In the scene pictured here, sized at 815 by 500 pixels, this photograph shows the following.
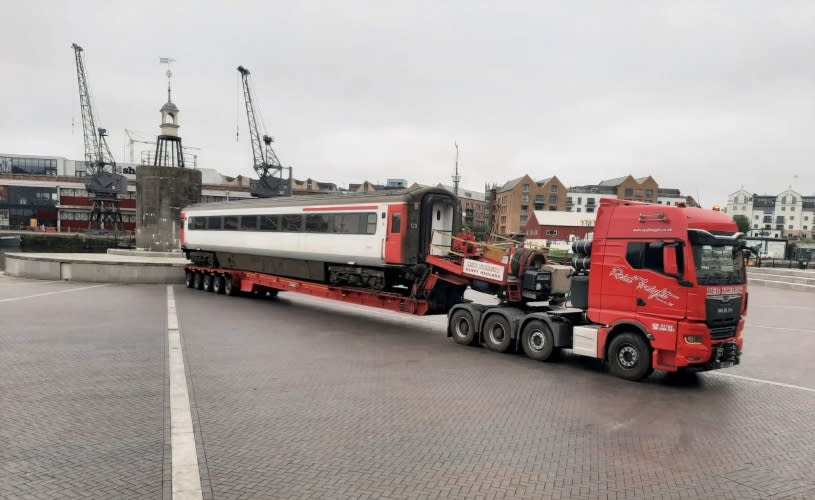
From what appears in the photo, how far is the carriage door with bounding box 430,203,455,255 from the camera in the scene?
14234 millimetres

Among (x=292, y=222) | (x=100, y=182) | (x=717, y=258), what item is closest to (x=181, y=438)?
(x=717, y=258)

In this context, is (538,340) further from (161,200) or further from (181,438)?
(161,200)

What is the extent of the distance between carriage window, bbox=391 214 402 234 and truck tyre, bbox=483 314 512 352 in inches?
136

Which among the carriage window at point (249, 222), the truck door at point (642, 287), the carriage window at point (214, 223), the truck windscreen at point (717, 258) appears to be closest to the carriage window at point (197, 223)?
the carriage window at point (214, 223)

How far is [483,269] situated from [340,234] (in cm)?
518

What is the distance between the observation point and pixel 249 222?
2038cm

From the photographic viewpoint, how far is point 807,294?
28672 millimetres

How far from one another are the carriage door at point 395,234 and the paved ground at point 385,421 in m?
2.25

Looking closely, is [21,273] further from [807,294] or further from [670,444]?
[807,294]

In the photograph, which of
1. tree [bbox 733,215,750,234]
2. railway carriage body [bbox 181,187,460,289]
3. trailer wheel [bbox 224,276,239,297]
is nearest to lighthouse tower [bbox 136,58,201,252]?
railway carriage body [bbox 181,187,460,289]

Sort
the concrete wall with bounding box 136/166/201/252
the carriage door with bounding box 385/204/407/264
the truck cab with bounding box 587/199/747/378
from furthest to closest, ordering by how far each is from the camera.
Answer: the concrete wall with bounding box 136/166/201/252 → the carriage door with bounding box 385/204/407/264 → the truck cab with bounding box 587/199/747/378

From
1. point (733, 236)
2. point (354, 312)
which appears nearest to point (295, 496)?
point (733, 236)

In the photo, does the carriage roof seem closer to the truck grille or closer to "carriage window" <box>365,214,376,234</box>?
"carriage window" <box>365,214,376,234</box>

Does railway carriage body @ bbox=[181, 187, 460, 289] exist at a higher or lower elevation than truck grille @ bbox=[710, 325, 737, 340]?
higher
